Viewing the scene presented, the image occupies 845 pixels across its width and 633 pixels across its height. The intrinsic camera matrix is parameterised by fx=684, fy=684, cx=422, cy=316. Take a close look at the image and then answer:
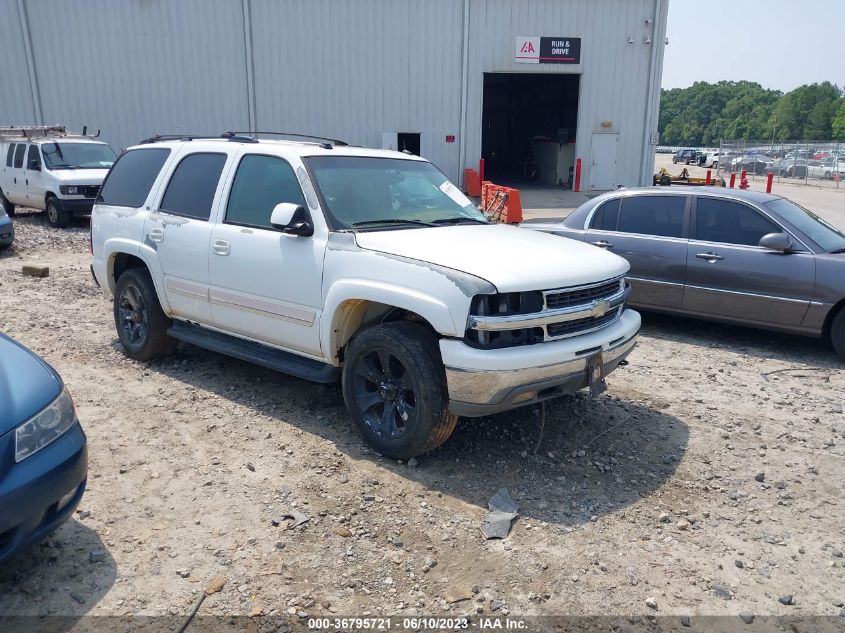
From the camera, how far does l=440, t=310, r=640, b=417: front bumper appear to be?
3807 millimetres

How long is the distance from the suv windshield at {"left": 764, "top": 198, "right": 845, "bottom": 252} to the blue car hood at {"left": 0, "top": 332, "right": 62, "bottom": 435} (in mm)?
6565

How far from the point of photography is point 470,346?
3865mm

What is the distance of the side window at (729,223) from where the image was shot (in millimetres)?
6871

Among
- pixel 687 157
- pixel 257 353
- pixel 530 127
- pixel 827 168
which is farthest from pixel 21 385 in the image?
pixel 687 157

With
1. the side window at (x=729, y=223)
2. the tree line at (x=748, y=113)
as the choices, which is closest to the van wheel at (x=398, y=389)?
the side window at (x=729, y=223)

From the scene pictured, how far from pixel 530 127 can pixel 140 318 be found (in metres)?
31.6

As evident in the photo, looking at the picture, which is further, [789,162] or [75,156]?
[789,162]

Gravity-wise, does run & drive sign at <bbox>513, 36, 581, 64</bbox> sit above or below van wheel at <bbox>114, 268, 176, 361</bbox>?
above

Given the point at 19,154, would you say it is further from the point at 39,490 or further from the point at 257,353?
the point at 39,490

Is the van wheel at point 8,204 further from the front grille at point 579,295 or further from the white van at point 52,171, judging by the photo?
the front grille at point 579,295

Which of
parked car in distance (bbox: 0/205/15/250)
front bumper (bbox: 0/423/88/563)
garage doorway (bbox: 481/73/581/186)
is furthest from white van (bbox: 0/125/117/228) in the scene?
garage doorway (bbox: 481/73/581/186)

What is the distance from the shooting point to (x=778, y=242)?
656 centimetres

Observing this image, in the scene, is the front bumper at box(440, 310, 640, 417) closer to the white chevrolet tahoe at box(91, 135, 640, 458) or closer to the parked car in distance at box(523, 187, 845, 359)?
the white chevrolet tahoe at box(91, 135, 640, 458)

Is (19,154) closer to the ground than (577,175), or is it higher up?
higher up
